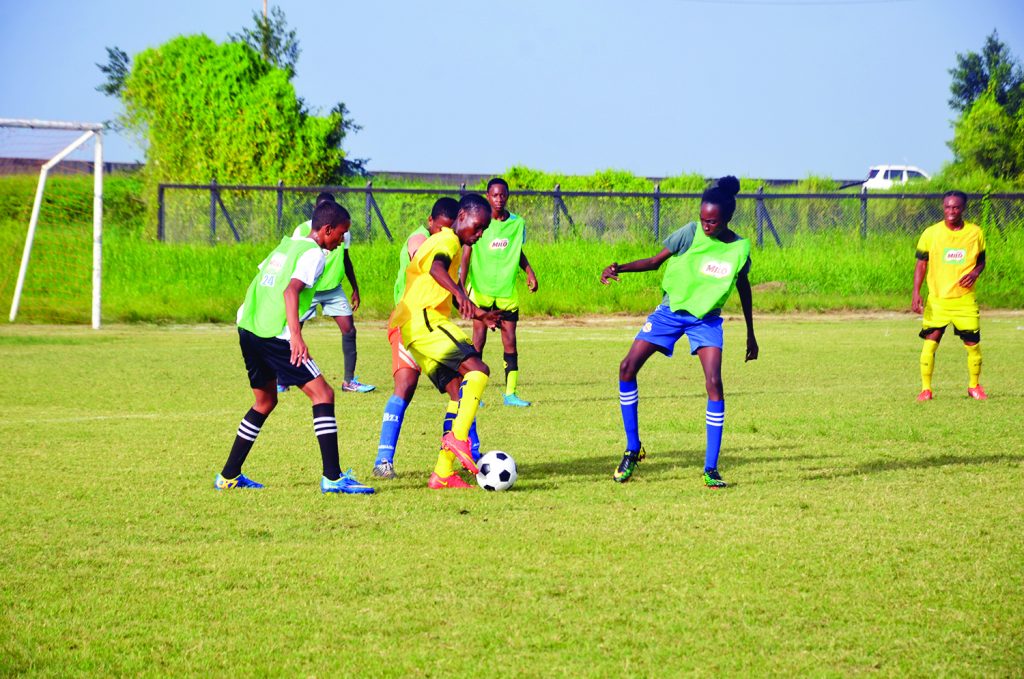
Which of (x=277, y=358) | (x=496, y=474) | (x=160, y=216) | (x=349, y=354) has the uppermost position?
(x=160, y=216)

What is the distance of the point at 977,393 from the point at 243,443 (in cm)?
776

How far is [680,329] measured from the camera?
26.6 feet

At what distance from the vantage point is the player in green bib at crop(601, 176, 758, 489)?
7.92 metres

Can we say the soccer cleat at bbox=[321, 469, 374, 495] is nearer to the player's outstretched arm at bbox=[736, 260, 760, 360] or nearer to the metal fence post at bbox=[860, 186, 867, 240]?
the player's outstretched arm at bbox=[736, 260, 760, 360]

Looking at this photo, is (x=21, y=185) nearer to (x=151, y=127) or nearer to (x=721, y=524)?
(x=151, y=127)

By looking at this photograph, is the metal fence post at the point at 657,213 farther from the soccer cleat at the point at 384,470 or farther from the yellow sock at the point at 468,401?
the yellow sock at the point at 468,401

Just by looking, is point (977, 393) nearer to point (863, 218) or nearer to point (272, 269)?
point (272, 269)

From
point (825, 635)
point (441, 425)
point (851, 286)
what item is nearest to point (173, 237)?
point (851, 286)

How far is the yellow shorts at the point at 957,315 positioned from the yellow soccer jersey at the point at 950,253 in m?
0.06

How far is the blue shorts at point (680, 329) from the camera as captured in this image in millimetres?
8016

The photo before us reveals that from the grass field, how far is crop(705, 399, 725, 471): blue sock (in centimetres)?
18

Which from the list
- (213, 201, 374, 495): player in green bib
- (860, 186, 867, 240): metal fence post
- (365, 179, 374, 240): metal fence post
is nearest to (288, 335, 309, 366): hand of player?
(213, 201, 374, 495): player in green bib

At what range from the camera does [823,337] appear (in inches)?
764

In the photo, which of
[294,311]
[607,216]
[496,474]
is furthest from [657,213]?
[294,311]
